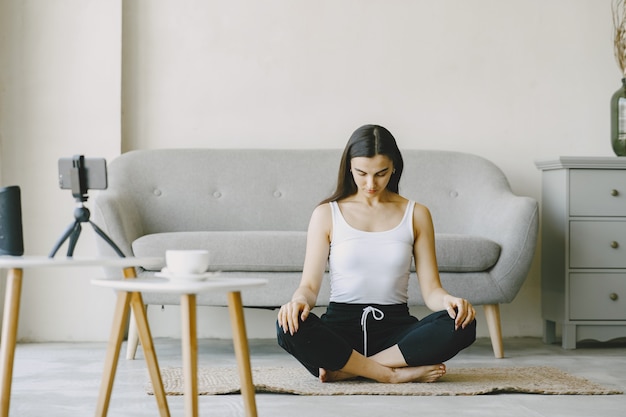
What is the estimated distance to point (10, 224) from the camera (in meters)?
1.89

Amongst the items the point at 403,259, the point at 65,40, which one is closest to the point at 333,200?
the point at 403,259

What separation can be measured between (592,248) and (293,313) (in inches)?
70.5

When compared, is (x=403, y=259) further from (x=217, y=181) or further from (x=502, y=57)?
(x=502, y=57)

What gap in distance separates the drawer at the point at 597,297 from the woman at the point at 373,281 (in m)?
1.22

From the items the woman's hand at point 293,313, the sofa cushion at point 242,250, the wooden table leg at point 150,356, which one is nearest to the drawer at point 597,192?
the sofa cushion at point 242,250

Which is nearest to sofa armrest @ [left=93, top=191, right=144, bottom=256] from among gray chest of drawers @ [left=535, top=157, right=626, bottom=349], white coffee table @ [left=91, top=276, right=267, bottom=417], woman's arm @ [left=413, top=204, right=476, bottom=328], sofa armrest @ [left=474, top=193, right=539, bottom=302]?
woman's arm @ [left=413, top=204, right=476, bottom=328]

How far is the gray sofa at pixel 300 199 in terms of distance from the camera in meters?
3.20

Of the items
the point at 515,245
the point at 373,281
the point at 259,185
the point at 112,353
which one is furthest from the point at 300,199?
the point at 112,353

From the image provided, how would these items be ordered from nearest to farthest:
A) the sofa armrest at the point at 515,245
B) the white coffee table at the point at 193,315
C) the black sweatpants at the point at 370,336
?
the white coffee table at the point at 193,315
the black sweatpants at the point at 370,336
the sofa armrest at the point at 515,245

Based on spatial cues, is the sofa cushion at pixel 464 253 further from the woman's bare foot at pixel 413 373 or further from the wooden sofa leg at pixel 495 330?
the woman's bare foot at pixel 413 373

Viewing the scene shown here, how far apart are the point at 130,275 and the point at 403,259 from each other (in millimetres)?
905

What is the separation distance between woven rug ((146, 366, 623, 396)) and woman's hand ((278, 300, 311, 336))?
0.23 meters

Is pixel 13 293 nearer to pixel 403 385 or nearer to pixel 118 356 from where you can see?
pixel 118 356

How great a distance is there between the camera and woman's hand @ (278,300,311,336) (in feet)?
7.26
